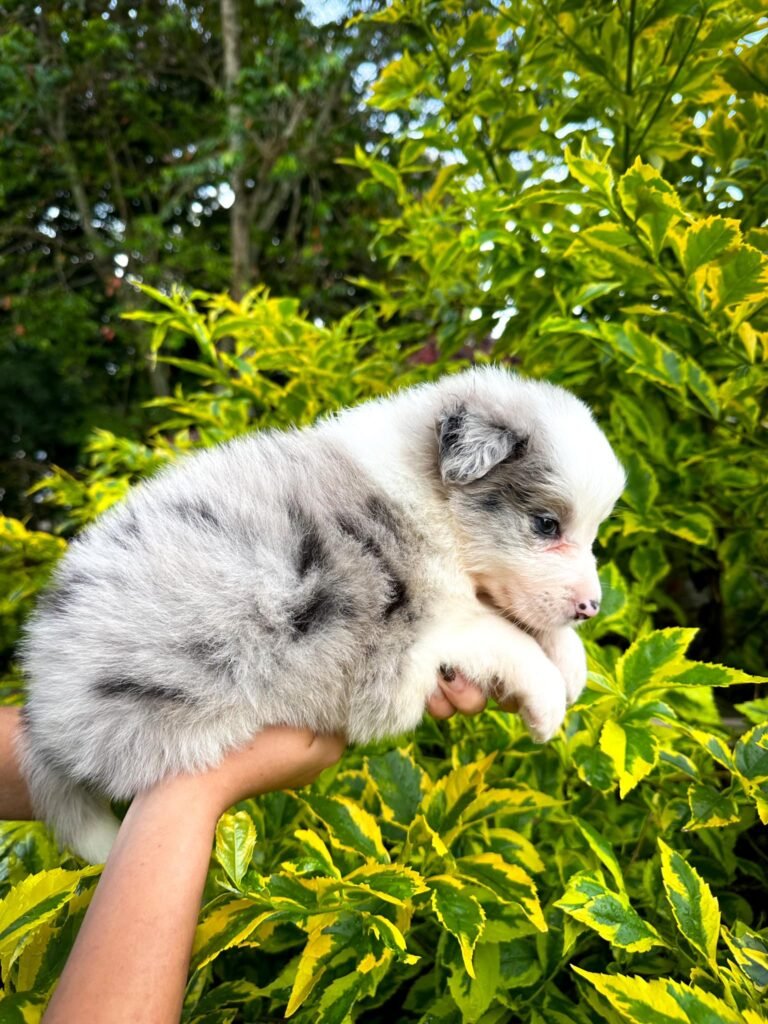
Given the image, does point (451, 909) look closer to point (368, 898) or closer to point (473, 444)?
point (368, 898)

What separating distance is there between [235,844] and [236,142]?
26.9ft

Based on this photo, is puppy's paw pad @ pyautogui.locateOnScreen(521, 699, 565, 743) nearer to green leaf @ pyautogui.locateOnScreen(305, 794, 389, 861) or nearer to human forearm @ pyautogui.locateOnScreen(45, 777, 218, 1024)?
green leaf @ pyautogui.locateOnScreen(305, 794, 389, 861)

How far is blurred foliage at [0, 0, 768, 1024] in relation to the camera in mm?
1089

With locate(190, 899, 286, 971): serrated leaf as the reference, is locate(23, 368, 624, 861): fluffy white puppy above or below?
above

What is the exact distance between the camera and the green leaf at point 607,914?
1.03 m

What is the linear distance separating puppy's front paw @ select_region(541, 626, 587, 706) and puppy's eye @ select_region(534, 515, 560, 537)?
18 cm

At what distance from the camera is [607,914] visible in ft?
3.44

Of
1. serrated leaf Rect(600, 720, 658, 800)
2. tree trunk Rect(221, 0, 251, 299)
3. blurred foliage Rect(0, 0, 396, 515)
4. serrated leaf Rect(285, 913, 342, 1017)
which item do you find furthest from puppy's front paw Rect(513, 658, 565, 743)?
blurred foliage Rect(0, 0, 396, 515)

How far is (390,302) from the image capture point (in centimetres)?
247

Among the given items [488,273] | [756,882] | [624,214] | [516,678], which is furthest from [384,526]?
[756,882]

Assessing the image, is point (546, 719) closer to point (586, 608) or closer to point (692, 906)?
point (586, 608)

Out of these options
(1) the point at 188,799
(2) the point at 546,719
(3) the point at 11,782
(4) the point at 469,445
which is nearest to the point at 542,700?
(2) the point at 546,719

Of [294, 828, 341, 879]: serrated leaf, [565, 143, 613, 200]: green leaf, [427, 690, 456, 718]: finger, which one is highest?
[565, 143, 613, 200]: green leaf

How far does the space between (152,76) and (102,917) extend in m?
10.3
